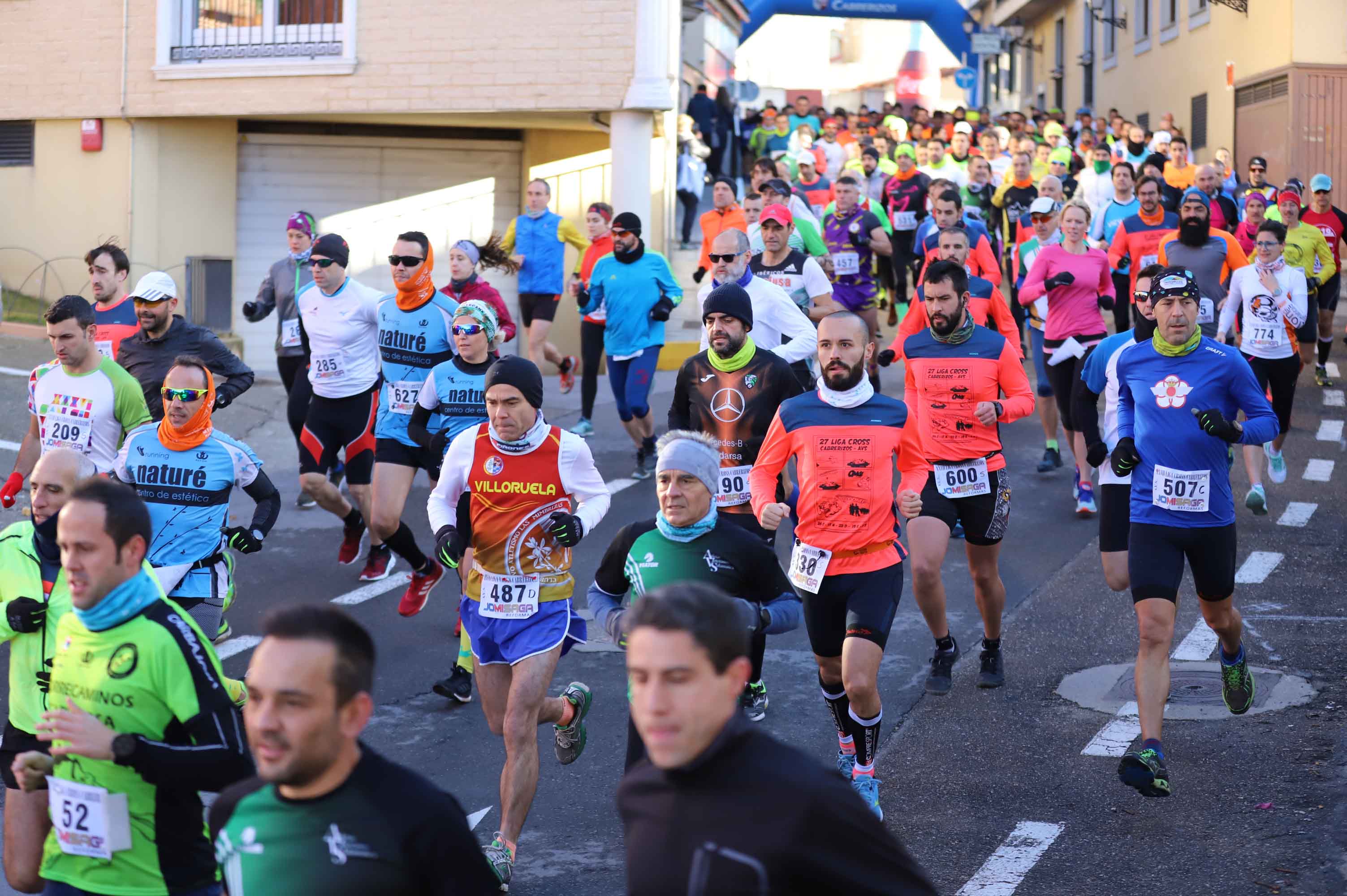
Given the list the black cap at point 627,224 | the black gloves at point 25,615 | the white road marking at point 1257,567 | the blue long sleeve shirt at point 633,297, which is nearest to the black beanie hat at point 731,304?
the black gloves at point 25,615

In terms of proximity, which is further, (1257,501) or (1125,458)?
(1257,501)

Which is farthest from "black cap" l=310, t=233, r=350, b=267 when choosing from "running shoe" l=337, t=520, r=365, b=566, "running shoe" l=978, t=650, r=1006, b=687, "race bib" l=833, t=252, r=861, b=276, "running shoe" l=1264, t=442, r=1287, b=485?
"running shoe" l=1264, t=442, r=1287, b=485

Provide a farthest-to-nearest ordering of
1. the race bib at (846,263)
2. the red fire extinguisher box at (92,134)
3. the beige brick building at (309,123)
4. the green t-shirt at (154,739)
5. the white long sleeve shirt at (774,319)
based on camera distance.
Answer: the red fire extinguisher box at (92,134) < the beige brick building at (309,123) < the race bib at (846,263) < the white long sleeve shirt at (774,319) < the green t-shirt at (154,739)

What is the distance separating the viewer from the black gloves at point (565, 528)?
584 centimetres

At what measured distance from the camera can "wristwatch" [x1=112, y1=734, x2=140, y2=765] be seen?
11.8 ft

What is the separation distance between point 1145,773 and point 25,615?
4.02 metres

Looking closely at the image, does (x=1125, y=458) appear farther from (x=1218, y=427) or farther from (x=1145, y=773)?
(x=1145, y=773)

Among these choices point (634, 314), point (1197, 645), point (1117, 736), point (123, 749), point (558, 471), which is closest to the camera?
point (123, 749)

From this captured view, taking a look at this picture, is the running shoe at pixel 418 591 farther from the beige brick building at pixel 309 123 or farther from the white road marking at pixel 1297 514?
the beige brick building at pixel 309 123

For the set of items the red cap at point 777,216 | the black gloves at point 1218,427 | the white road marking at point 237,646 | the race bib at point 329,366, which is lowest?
the white road marking at point 237,646

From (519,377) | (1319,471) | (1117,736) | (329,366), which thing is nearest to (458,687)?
(519,377)

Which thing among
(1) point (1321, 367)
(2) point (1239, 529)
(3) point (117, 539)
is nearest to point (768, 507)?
(3) point (117, 539)

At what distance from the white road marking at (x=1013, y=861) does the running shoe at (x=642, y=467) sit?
6834mm

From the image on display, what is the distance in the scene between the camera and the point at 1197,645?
8.59 metres
